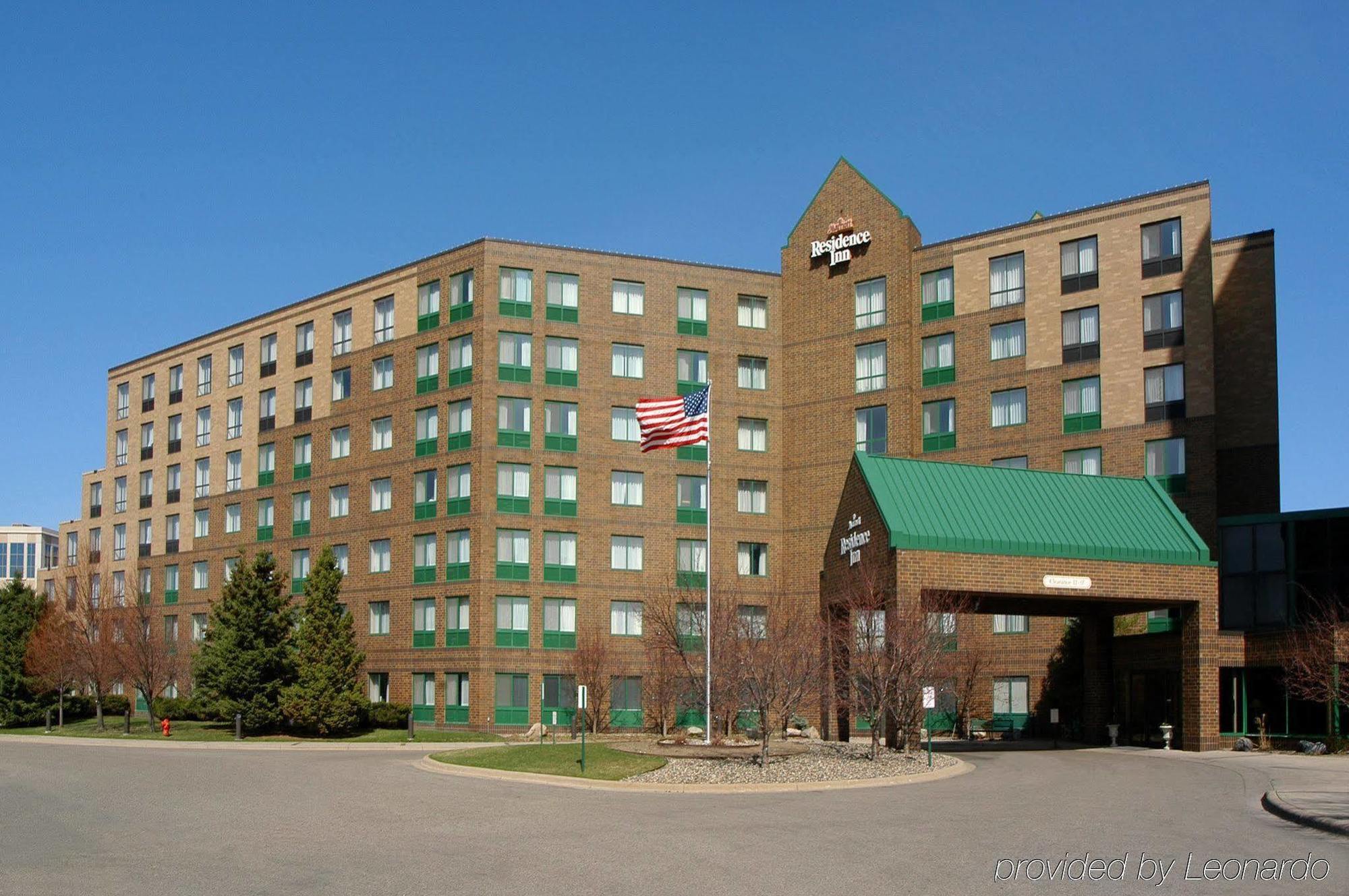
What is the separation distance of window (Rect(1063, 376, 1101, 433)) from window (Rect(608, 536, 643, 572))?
64.2 ft

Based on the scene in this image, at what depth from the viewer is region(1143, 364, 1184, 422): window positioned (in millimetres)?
56375

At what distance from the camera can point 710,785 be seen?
28.7 m

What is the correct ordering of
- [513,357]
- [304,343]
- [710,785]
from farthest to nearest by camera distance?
[304,343], [513,357], [710,785]

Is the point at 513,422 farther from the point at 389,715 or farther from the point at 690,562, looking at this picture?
the point at 389,715

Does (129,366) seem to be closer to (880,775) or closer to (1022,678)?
(1022,678)

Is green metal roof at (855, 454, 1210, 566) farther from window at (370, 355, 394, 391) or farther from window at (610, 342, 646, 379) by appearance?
window at (370, 355, 394, 391)

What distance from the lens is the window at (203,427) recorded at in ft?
260

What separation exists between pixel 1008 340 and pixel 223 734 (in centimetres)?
3673

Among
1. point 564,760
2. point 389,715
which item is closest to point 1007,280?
point 389,715

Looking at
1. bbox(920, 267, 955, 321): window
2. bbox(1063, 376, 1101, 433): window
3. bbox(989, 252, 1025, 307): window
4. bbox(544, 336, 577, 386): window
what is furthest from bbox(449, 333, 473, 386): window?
bbox(1063, 376, 1101, 433): window

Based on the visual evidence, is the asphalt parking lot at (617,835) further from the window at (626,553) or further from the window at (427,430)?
the window at (427,430)

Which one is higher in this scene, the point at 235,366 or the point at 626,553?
the point at 235,366

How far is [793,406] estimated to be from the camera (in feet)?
220

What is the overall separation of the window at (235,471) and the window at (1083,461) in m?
42.9
